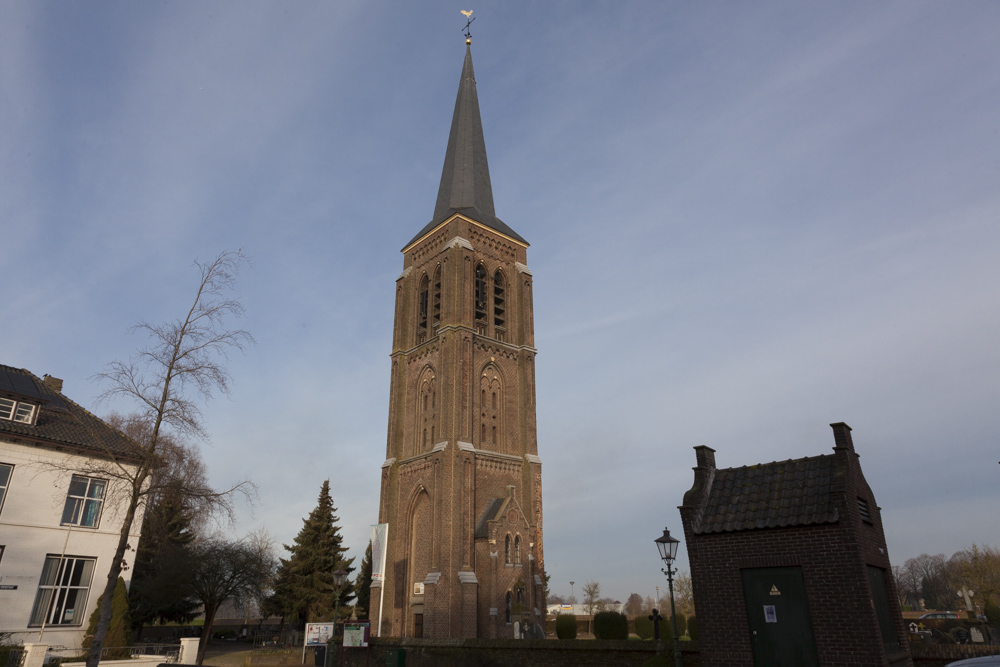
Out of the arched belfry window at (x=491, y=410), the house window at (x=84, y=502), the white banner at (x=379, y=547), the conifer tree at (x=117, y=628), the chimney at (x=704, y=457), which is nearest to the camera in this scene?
the chimney at (x=704, y=457)

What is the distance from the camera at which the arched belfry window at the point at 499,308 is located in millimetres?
42562

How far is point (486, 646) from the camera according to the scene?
861 inches

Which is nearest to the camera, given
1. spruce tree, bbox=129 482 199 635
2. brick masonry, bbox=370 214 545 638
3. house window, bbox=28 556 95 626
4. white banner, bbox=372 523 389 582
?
house window, bbox=28 556 95 626

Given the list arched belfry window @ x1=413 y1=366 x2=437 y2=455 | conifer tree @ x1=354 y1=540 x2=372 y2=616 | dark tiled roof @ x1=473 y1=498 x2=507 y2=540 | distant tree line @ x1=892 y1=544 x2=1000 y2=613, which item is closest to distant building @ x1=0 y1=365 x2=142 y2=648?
dark tiled roof @ x1=473 y1=498 x2=507 y2=540

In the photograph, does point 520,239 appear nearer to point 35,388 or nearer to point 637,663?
point 35,388

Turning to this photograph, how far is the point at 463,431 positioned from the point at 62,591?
20087 mm

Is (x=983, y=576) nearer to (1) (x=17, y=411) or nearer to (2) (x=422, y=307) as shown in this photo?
(2) (x=422, y=307)

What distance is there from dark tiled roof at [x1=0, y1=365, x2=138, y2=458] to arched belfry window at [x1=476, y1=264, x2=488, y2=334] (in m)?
21.6

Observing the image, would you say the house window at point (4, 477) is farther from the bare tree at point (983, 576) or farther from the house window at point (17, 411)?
the bare tree at point (983, 576)

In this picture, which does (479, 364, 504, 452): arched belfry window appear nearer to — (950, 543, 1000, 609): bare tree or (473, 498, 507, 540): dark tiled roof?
(473, 498, 507, 540): dark tiled roof

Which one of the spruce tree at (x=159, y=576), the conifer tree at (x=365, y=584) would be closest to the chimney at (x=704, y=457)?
the spruce tree at (x=159, y=576)

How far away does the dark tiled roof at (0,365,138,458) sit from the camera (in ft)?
77.0

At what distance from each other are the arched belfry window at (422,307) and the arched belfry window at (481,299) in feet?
12.0

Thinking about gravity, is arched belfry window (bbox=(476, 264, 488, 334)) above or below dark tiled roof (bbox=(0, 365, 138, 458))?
above
